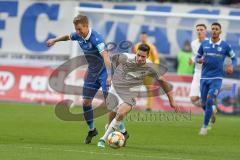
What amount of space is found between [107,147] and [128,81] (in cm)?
140

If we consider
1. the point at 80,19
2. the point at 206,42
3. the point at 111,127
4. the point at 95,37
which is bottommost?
the point at 111,127

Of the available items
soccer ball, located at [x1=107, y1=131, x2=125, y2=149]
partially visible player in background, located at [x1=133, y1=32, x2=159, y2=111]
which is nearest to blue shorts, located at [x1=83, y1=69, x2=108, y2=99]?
soccer ball, located at [x1=107, y1=131, x2=125, y2=149]

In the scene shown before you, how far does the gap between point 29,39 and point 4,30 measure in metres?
1.11

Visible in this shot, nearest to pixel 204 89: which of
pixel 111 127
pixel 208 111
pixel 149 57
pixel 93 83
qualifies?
pixel 208 111

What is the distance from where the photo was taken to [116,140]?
567 inches

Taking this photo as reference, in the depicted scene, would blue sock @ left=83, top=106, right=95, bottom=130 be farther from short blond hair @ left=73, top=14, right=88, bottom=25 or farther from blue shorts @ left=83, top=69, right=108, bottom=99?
short blond hair @ left=73, top=14, right=88, bottom=25

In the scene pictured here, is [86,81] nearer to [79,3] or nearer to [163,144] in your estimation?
[163,144]

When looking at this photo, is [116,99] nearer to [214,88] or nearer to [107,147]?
[107,147]

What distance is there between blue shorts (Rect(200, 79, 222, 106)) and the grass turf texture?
3.10ft

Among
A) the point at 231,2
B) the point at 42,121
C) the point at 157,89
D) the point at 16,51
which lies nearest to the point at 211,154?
the point at 42,121

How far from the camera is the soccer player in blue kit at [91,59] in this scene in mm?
15719

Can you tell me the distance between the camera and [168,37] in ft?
94.2

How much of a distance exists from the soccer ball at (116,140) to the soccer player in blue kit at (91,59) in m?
1.38

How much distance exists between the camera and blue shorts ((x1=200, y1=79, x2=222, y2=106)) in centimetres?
1983
